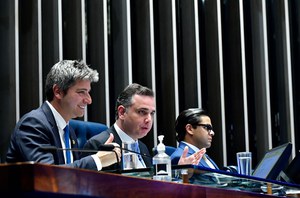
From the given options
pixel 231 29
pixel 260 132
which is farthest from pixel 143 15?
pixel 260 132

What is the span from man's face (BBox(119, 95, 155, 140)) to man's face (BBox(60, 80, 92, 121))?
59 centimetres

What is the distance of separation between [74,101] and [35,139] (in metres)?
0.37

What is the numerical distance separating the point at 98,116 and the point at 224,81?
125 cm

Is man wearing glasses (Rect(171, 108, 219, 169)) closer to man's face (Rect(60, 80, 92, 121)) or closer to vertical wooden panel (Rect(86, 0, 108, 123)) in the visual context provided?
vertical wooden panel (Rect(86, 0, 108, 123))

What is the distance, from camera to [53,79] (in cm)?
310

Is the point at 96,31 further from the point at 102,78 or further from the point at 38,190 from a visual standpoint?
the point at 38,190

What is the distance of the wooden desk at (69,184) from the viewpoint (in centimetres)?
153

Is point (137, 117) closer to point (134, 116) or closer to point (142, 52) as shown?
point (134, 116)

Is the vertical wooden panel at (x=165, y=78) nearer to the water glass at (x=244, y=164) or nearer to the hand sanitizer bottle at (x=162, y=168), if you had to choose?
the water glass at (x=244, y=164)

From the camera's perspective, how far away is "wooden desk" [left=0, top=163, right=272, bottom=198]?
1.53 metres

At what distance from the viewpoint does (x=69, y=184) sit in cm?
163

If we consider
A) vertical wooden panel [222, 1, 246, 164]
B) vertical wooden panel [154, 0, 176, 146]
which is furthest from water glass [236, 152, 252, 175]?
vertical wooden panel [222, 1, 246, 164]

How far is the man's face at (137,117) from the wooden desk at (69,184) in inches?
63.1

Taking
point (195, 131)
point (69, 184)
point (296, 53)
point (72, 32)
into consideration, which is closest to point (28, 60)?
point (72, 32)
